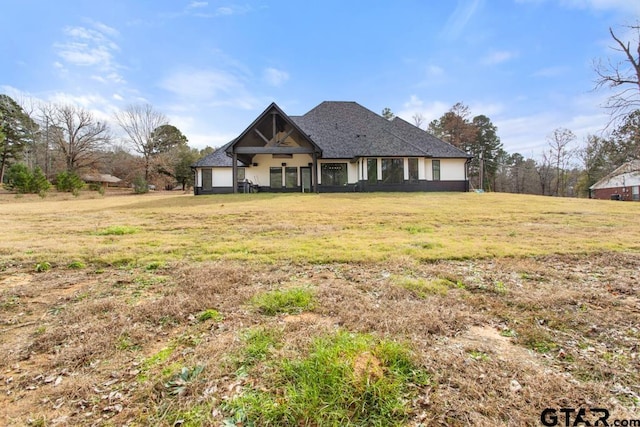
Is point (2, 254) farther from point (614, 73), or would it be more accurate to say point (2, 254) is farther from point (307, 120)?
point (614, 73)

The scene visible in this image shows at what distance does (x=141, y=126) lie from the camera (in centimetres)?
3569

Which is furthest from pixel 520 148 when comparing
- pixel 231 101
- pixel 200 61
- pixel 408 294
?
pixel 408 294

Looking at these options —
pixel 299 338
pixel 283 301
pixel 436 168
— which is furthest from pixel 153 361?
pixel 436 168

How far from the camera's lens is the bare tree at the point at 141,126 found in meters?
34.9

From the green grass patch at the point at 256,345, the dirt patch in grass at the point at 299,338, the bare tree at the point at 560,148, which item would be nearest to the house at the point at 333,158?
the dirt patch in grass at the point at 299,338

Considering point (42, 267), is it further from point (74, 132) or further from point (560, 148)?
point (560, 148)

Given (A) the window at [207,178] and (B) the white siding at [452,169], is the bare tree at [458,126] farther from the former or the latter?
(A) the window at [207,178]


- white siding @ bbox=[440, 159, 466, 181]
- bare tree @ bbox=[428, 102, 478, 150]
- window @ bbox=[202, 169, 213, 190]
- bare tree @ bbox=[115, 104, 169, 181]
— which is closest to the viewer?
white siding @ bbox=[440, 159, 466, 181]

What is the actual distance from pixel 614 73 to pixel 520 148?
35.6 meters

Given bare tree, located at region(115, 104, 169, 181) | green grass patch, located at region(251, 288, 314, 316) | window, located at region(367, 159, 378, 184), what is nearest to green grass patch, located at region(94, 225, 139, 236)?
green grass patch, located at region(251, 288, 314, 316)

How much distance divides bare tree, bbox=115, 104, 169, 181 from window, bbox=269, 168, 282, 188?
22488 millimetres

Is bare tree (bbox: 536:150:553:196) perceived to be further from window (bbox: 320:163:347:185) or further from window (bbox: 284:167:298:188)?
window (bbox: 284:167:298:188)

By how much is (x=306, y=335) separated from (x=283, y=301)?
2.41ft

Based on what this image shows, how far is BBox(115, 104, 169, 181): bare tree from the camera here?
3491 centimetres
